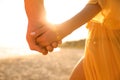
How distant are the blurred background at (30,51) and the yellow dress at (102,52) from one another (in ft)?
1.56

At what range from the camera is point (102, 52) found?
3.35 feet

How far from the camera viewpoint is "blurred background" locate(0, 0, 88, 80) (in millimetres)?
1971

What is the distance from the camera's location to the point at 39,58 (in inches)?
85.7

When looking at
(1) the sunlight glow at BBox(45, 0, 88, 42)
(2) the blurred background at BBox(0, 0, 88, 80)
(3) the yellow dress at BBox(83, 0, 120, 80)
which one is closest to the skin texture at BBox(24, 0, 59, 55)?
(3) the yellow dress at BBox(83, 0, 120, 80)

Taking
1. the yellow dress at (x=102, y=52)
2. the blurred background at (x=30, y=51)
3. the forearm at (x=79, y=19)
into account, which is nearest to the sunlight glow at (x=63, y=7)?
the blurred background at (x=30, y=51)

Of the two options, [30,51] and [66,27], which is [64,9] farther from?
[66,27]

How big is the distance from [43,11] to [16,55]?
4.57 ft

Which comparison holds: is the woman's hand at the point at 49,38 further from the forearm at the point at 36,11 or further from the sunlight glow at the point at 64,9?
the sunlight glow at the point at 64,9

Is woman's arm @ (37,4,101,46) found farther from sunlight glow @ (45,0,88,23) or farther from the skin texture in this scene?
sunlight glow @ (45,0,88,23)

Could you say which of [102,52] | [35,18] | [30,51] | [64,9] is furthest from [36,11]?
[64,9]

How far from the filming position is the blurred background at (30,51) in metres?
1.97

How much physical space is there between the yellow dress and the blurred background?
48cm

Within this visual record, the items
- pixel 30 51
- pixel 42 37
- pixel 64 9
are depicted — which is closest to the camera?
pixel 42 37

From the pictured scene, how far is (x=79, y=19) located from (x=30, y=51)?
4.91ft
